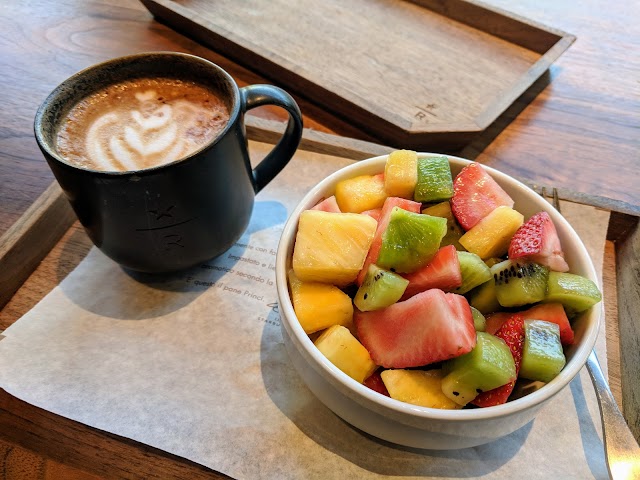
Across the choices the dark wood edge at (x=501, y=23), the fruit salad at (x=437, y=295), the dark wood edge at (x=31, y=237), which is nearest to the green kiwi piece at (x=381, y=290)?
the fruit salad at (x=437, y=295)

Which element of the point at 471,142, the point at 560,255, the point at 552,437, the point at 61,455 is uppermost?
the point at 560,255

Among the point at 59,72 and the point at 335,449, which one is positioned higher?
the point at 59,72

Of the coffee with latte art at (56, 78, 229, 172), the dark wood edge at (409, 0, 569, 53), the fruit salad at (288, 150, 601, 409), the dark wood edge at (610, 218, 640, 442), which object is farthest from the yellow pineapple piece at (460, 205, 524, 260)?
the dark wood edge at (409, 0, 569, 53)

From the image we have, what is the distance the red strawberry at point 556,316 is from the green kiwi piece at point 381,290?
0.61 feet

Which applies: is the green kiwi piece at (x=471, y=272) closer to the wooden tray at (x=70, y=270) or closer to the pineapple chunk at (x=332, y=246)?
the pineapple chunk at (x=332, y=246)

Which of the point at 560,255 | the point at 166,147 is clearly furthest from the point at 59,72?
the point at 560,255

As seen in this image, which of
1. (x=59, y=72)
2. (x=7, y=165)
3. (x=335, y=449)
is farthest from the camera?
(x=59, y=72)

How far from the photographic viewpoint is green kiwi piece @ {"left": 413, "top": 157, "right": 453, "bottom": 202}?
2.50 ft

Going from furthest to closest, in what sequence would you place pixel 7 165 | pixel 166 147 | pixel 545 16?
pixel 545 16, pixel 7 165, pixel 166 147

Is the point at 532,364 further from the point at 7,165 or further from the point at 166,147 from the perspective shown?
the point at 7,165

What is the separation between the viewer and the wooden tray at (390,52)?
1268mm

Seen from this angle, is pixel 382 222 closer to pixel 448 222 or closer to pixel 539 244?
pixel 448 222

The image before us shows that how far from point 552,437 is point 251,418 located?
48cm

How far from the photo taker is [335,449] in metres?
0.75
